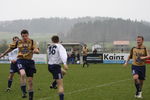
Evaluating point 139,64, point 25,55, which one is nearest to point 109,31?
point 139,64

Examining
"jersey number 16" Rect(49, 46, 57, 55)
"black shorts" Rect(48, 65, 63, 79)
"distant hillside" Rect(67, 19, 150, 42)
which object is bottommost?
"black shorts" Rect(48, 65, 63, 79)

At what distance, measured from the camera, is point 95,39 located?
16412 centimetres

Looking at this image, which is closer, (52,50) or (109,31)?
(52,50)

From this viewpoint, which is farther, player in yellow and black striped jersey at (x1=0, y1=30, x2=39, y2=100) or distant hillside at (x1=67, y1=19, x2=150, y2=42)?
distant hillside at (x1=67, y1=19, x2=150, y2=42)

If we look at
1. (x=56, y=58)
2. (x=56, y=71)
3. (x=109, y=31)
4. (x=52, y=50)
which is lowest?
(x=56, y=71)

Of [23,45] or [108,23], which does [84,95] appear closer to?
[23,45]

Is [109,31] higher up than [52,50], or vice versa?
[109,31]

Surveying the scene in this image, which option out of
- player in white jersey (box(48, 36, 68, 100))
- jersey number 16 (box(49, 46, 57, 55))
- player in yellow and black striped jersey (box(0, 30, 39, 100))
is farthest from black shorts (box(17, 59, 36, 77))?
jersey number 16 (box(49, 46, 57, 55))

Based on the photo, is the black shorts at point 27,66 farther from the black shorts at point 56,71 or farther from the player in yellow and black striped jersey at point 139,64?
the player in yellow and black striped jersey at point 139,64

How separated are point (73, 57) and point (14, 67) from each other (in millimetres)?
29047

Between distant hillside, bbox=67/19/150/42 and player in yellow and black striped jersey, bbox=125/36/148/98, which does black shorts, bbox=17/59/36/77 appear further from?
distant hillside, bbox=67/19/150/42

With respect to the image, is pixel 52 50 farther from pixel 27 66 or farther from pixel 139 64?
pixel 139 64

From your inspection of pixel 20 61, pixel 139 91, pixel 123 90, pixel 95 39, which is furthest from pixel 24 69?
pixel 95 39

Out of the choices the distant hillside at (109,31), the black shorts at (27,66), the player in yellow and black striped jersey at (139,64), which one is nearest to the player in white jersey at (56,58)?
the black shorts at (27,66)
